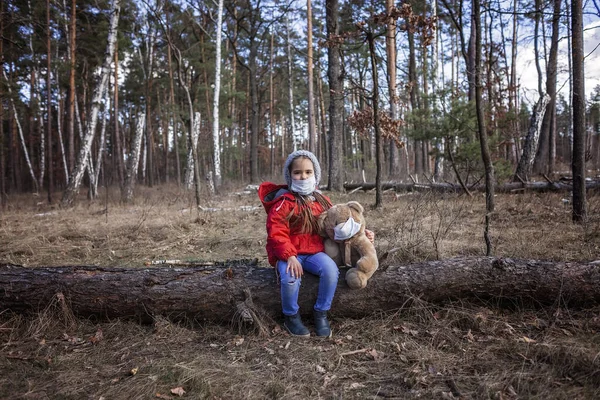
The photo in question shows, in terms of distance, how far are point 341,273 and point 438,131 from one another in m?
7.27

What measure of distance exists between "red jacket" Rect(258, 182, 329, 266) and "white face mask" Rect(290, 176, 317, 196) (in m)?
0.07

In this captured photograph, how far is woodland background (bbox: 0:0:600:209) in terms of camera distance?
7.71 meters

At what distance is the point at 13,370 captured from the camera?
241 cm

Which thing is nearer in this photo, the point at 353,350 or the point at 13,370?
the point at 13,370

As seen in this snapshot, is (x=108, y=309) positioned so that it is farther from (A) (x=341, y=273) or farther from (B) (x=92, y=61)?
(B) (x=92, y=61)

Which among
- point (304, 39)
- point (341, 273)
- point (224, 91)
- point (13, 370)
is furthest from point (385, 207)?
point (304, 39)

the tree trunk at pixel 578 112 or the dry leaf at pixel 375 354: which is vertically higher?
the tree trunk at pixel 578 112

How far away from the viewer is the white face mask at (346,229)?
9.20 feet

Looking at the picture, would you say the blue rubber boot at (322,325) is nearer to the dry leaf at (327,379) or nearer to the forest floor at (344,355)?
the forest floor at (344,355)

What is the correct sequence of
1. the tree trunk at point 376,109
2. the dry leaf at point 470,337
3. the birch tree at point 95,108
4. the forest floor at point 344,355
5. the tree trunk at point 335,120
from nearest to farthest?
the forest floor at point 344,355, the dry leaf at point 470,337, the tree trunk at point 376,109, the tree trunk at point 335,120, the birch tree at point 95,108

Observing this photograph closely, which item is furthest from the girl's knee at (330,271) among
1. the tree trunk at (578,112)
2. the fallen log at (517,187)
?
the fallen log at (517,187)

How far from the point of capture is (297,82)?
25859 millimetres

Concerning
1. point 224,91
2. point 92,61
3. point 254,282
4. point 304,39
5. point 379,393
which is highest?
point 304,39

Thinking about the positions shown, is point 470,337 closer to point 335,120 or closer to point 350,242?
point 350,242
